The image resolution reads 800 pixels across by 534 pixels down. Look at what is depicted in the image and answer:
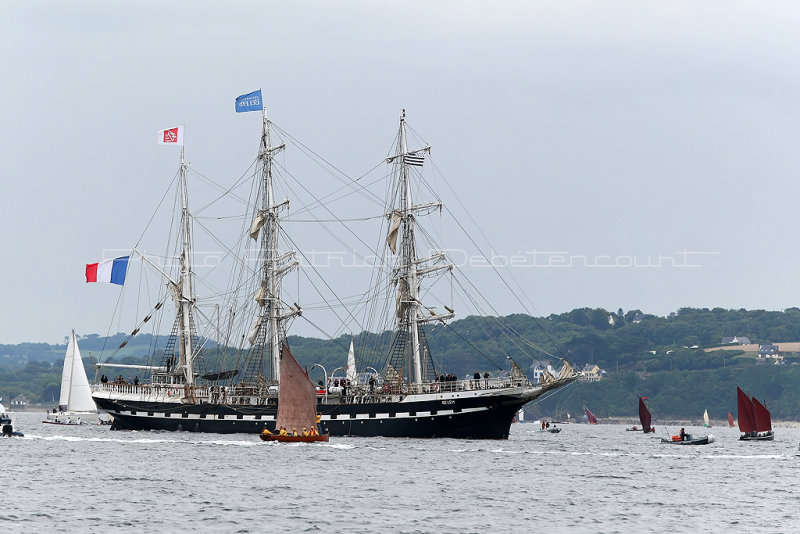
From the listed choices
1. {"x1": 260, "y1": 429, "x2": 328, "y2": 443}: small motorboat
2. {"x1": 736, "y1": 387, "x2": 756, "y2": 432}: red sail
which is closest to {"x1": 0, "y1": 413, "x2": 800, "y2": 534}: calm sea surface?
{"x1": 260, "y1": 429, "x2": 328, "y2": 443}: small motorboat

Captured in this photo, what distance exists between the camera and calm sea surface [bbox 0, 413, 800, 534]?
5522 centimetres

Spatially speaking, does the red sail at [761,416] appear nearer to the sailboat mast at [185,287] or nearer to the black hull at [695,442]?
the black hull at [695,442]

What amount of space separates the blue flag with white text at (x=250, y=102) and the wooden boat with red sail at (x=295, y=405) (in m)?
35.4

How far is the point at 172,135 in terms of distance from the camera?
12544 cm

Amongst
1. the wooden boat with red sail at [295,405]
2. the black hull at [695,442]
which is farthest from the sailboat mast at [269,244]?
the black hull at [695,442]

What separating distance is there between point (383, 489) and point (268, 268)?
59660 millimetres

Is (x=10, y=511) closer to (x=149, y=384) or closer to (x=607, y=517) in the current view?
(x=607, y=517)

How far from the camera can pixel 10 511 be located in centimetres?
5625

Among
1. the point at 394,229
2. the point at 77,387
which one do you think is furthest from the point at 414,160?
the point at 77,387

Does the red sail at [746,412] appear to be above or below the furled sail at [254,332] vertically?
below

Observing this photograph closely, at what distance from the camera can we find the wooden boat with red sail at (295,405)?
9575 centimetres

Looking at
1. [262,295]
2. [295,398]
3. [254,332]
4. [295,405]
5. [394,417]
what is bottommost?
[394,417]

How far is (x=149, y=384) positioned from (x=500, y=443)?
3697cm

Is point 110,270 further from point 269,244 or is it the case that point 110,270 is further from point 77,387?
point 77,387
